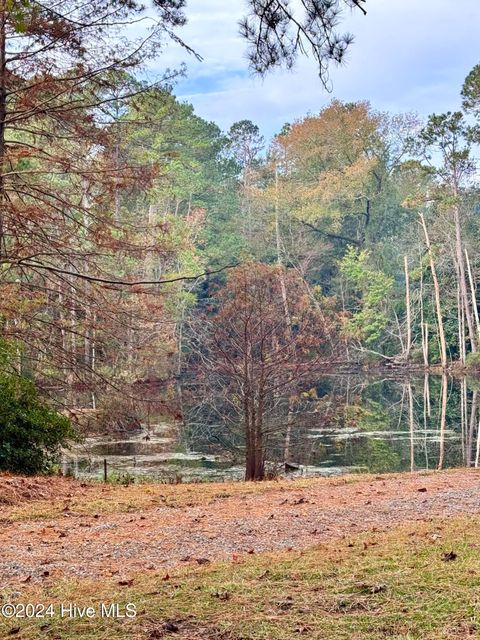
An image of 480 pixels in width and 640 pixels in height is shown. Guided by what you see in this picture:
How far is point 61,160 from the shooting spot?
28.6ft

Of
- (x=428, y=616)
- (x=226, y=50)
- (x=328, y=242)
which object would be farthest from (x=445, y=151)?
(x=428, y=616)

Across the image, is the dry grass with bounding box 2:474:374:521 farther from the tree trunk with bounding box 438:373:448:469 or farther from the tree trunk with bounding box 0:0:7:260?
the tree trunk with bounding box 438:373:448:469

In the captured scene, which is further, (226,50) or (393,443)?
(393,443)

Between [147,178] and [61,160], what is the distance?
124cm

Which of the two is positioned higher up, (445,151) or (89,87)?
(445,151)

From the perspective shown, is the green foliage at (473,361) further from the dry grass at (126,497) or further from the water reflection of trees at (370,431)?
the dry grass at (126,497)

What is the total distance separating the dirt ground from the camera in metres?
4.33

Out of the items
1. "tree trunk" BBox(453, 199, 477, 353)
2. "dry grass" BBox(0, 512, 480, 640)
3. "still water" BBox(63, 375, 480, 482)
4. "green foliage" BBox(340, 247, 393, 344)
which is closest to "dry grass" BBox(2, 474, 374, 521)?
"still water" BBox(63, 375, 480, 482)

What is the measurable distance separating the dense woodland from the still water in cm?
80

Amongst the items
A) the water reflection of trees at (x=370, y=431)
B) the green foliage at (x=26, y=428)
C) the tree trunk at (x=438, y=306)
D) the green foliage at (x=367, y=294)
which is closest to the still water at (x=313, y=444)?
the water reflection of trees at (x=370, y=431)

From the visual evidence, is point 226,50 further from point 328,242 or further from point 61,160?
point 328,242

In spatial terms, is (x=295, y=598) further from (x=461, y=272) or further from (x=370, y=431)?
(x=461, y=272)

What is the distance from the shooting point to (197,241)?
35.5 meters

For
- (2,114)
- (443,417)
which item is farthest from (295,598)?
(443,417)
